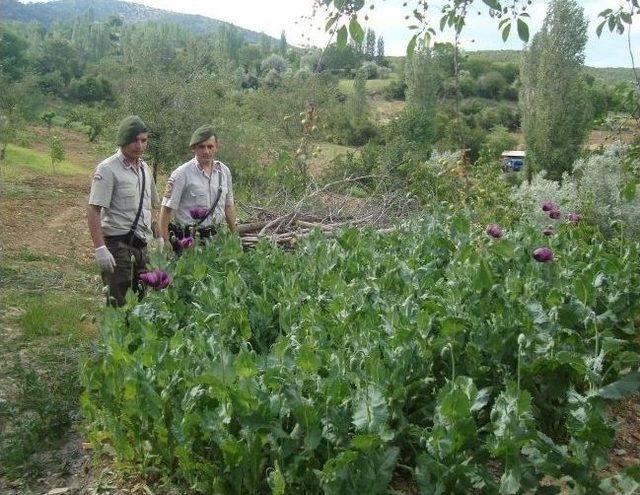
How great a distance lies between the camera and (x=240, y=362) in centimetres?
287

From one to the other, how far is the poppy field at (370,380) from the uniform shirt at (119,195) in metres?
0.46

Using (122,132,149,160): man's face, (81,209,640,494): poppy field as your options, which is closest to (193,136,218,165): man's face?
(122,132,149,160): man's face

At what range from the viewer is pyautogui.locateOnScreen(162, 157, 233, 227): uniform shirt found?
541 cm

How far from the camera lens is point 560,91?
39.6 metres

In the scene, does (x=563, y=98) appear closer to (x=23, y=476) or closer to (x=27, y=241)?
(x=27, y=241)

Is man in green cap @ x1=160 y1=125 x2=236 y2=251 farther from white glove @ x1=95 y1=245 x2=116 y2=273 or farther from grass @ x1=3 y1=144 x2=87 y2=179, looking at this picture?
grass @ x1=3 y1=144 x2=87 y2=179

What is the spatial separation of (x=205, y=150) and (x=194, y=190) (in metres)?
0.33

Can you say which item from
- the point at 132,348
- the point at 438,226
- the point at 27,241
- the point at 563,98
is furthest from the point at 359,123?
the point at 132,348

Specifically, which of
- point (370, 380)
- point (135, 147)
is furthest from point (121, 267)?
point (370, 380)

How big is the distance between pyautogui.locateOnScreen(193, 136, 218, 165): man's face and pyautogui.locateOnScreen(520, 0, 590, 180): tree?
35812 millimetres

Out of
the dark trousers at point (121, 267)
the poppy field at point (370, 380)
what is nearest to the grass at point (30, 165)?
the dark trousers at point (121, 267)

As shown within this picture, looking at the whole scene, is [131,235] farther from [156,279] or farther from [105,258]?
[156,279]

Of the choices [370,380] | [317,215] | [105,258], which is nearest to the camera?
[370,380]

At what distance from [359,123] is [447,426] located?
46.9m
